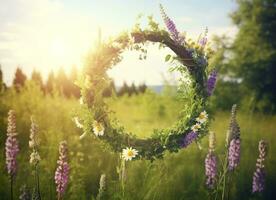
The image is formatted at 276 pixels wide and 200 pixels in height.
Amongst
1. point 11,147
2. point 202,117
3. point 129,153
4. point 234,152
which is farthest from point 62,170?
point 234,152

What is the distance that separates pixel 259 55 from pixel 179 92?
16398 millimetres

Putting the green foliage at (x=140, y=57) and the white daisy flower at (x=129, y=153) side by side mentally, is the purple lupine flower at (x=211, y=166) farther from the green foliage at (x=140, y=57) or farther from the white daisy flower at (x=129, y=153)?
the white daisy flower at (x=129, y=153)

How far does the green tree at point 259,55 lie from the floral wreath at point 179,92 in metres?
16.2

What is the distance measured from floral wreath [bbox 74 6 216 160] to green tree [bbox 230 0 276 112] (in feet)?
53.0

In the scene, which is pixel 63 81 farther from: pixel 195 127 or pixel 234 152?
pixel 195 127

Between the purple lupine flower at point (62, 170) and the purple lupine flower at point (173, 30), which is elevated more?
the purple lupine flower at point (173, 30)

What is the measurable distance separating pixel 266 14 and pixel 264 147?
17.0 meters

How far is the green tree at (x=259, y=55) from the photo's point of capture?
2102 centimetres

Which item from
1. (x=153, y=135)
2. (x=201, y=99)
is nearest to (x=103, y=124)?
(x=153, y=135)

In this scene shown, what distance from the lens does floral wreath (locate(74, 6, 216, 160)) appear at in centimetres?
511

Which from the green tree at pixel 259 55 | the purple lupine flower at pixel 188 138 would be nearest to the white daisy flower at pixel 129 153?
the purple lupine flower at pixel 188 138

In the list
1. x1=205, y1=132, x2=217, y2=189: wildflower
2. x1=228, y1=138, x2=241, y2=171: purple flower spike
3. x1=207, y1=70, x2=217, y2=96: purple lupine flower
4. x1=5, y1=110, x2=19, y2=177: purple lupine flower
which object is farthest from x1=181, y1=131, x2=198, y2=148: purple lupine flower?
x1=5, y1=110, x2=19, y2=177: purple lupine flower

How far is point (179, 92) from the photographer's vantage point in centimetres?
546

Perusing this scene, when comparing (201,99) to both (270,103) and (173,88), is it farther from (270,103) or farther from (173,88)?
(270,103)
